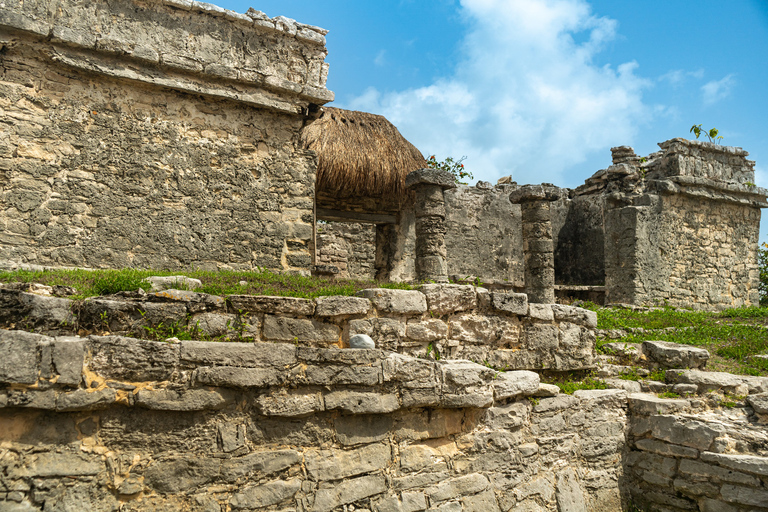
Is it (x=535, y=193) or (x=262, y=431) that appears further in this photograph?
(x=535, y=193)

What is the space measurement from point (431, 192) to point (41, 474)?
816 cm

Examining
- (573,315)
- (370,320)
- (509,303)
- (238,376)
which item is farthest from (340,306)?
(573,315)

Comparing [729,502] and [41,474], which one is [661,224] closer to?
[729,502]

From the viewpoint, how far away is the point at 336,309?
4328 millimetres

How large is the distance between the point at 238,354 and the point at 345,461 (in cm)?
103

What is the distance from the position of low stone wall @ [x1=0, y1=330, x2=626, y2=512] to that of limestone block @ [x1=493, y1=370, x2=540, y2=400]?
0.04 feet

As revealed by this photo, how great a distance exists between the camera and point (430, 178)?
32.7 feet

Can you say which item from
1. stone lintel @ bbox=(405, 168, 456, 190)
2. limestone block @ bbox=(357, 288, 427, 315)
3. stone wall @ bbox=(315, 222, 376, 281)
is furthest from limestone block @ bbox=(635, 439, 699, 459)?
stone wall @ bbox=(315, 222, 376, 281)

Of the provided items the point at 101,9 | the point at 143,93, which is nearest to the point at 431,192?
the point at 143,93

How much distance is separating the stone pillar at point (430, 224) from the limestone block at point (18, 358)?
25.3 ft

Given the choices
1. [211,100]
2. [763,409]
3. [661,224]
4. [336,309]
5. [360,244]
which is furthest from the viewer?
[360,244]

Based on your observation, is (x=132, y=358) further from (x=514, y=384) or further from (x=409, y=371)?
(x=514, y=384)

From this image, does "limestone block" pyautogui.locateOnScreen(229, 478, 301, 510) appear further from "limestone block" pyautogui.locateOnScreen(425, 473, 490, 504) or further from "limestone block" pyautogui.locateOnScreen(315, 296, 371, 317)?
"limestone block" pyautogui.locateOnScreen(315, 296, 371, 317)

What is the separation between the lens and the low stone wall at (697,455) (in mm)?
4508
